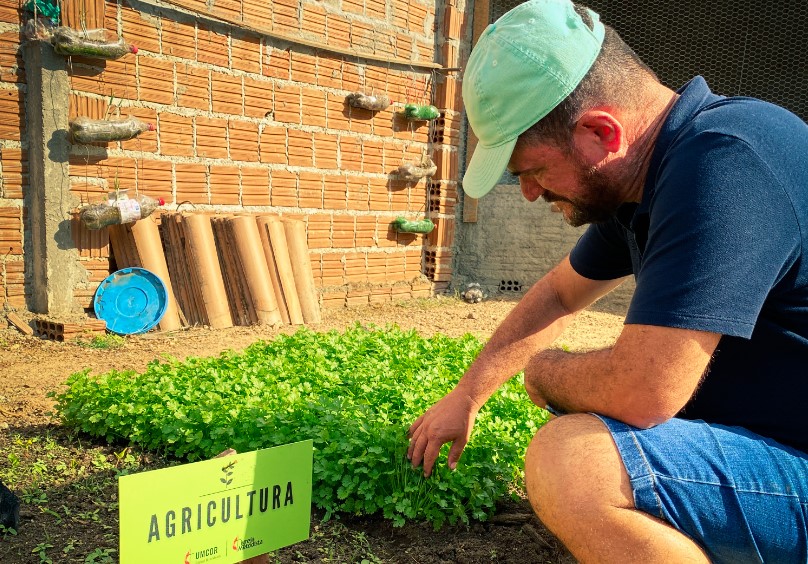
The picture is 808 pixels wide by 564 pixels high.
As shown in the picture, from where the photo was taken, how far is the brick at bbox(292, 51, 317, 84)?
7.16 m

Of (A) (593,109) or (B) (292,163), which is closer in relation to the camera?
(A) (593,109)

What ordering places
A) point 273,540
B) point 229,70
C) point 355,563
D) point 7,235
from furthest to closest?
point 229,70, point 7,235, point 355,563, point 273,540

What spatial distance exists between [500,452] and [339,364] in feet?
4.63

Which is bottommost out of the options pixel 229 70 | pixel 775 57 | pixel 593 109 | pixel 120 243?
pixel 120 243

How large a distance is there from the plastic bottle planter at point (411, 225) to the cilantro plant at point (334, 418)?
14.5ft

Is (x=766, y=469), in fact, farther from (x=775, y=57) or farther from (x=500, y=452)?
(x=775, y=57)

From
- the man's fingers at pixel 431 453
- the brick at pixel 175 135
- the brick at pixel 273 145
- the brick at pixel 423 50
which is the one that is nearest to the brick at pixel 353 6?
the brick at pixel 423 50

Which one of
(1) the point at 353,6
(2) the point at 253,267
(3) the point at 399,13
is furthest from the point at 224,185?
(3) the point at 399,13

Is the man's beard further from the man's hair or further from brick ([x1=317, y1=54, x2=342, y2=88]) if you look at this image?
brick ([x1=317, y1=54, x2=342, y2=88])

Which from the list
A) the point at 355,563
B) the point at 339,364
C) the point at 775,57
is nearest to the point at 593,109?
the point at 355,563

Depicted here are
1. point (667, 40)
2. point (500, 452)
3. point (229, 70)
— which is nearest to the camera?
point (500, 452)

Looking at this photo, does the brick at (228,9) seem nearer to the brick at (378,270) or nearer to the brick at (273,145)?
the brick at (273,145)

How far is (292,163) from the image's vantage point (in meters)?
7.25

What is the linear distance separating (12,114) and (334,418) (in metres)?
4.00
